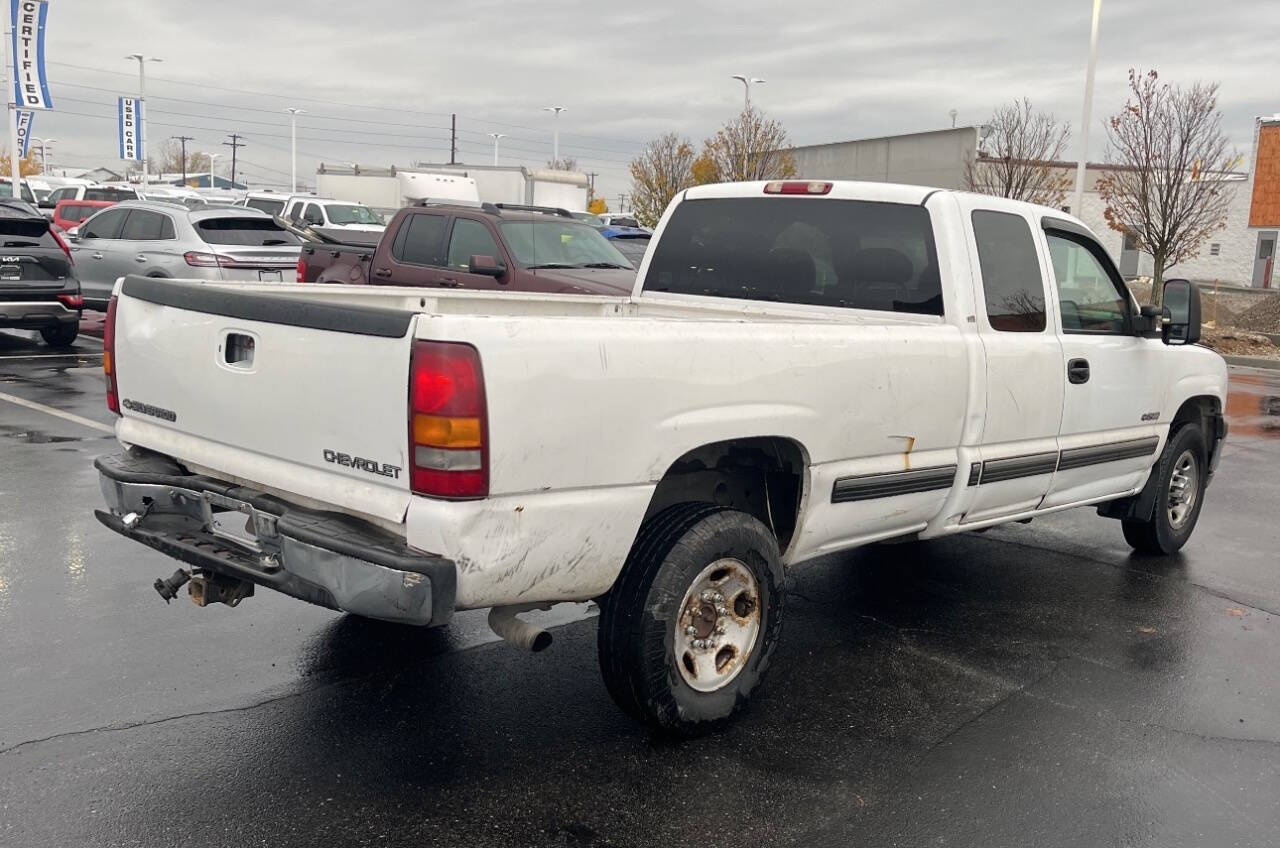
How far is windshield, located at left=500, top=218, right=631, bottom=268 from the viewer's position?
12.6 meters

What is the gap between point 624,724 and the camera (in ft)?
13.7

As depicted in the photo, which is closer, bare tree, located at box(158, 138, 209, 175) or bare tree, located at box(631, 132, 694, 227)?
bare tree, located at box(631, 132, 694, 227)

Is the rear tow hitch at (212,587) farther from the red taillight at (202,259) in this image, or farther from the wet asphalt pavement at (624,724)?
the red taillight at (202,259)

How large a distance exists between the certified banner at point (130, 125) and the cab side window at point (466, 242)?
44.2m

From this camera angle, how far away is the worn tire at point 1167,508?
256 inches

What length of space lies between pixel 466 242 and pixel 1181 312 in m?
8.34

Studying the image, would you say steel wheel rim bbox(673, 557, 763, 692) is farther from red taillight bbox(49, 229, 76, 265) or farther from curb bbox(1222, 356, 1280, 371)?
curb bbox(1222, 356, 1280, 371)

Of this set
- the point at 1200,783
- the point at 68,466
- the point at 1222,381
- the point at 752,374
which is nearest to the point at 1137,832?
the point at 1200,783

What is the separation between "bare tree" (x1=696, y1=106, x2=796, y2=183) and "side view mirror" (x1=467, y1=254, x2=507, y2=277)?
1045 inches

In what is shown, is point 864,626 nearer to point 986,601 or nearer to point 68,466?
point 986,601

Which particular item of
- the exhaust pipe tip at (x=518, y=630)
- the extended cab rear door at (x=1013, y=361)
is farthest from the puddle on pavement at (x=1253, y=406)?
the exhaust pipe tip at (x=518, y=630)

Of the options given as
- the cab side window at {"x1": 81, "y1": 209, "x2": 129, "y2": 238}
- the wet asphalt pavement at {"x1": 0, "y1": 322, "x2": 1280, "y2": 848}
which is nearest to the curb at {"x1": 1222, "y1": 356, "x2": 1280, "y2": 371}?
the wet asphalt pavement at {"x1": 0, "y1": 322, "x2": 1280, "y2": 848}

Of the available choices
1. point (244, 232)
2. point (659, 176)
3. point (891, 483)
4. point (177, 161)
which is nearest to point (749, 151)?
point (659, 176)

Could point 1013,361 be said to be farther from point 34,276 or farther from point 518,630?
point 34,276
